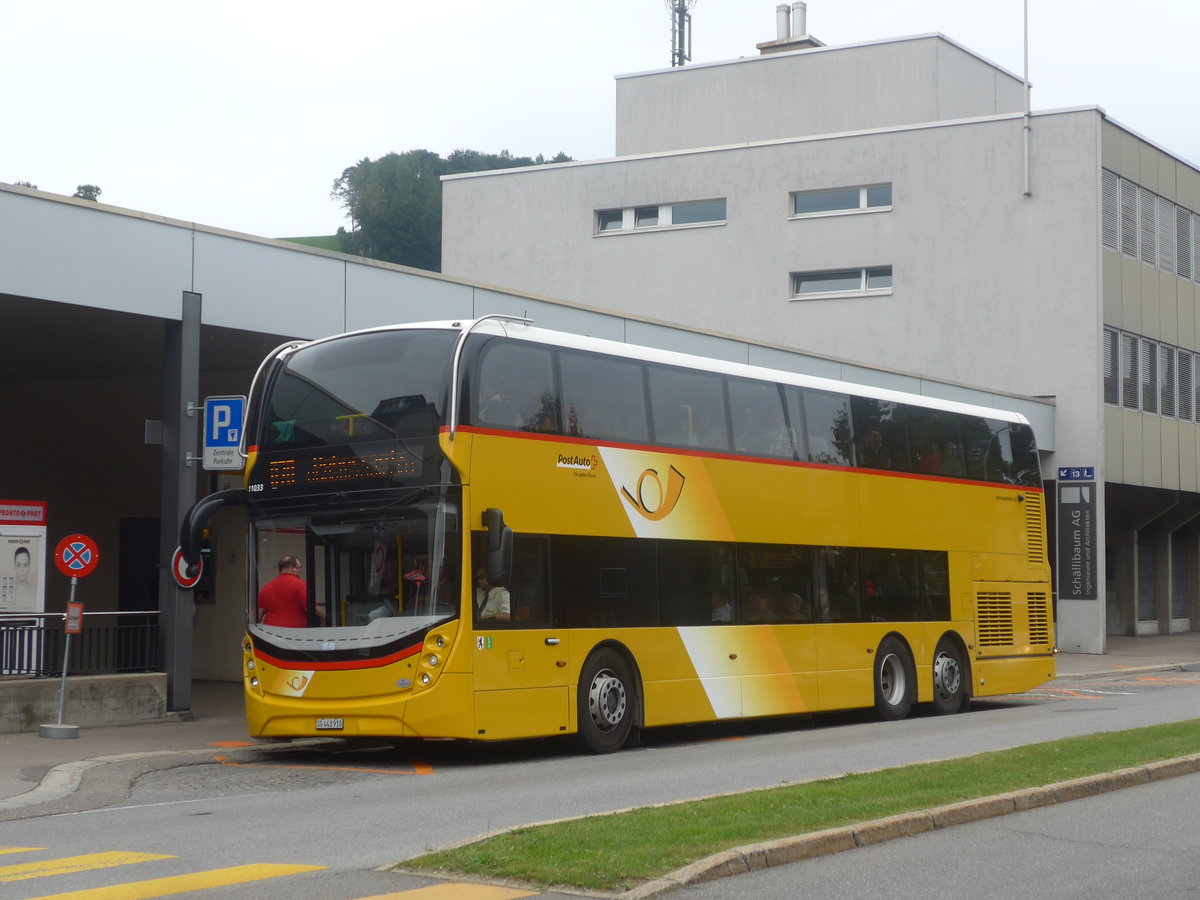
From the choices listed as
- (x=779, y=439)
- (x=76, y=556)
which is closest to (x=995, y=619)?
(x=779, y=439)

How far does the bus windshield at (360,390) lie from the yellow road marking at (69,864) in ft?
19.3

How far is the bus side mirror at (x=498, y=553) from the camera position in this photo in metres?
13.3

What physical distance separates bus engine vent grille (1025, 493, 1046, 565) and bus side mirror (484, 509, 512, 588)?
438 inches

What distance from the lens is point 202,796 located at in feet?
38.7

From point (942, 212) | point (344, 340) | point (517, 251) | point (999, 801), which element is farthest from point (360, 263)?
point (517, 251)

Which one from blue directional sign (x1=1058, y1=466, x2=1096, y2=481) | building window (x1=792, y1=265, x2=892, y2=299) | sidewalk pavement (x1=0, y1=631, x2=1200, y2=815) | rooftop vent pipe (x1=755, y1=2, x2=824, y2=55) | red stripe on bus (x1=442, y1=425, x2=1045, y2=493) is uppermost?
rooftop vent pipe (x1=755, y1=2, x2=824, y2=55)

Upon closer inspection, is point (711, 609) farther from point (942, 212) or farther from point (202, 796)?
point (942, 212)

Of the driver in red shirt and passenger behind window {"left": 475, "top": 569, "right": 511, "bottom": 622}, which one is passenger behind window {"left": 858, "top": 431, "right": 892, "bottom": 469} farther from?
the driver in red shirt

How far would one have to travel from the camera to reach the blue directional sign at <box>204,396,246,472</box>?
17109mm

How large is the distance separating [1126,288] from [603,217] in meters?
14.5

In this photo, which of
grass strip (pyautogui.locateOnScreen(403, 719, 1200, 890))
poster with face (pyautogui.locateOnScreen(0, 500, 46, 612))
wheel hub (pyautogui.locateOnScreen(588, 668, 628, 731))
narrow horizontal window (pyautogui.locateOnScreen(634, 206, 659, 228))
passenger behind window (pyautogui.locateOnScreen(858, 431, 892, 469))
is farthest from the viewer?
narrow horizontal window (pyautogui.locateOnScreen(634, 206, 659, 228))

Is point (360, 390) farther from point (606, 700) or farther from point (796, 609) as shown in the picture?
point (796, 609)

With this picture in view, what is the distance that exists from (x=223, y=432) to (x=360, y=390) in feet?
11.9

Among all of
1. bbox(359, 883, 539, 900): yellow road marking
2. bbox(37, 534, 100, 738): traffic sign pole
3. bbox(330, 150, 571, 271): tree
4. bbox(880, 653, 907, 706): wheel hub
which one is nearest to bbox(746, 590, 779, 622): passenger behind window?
bbox(880, 653, 907, 706): wheel hub
